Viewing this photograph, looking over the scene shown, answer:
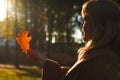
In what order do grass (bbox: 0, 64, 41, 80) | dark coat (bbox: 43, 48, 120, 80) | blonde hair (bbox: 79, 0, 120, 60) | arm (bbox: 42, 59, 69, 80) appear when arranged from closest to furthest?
dark coat (bbox: 43, 48, 120, 80), blonde hair (bbox: 79, 0, 120, 60), arm (bbox: 42, 59, 69, 80), grass (bbox: 0, 64, 41, 80)

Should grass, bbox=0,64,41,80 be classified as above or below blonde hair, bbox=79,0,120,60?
below

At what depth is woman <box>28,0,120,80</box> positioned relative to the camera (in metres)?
4.14

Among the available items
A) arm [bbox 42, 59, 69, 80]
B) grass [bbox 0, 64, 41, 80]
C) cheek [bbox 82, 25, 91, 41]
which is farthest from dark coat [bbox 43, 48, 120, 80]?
grass [bbox 0, 64, 41, 80]

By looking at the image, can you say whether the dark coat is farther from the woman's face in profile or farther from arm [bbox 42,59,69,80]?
arm [bbox 42,59,69,80]

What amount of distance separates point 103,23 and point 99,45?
0.65ft

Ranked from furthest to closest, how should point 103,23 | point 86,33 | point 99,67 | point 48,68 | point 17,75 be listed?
point 17,75 → point 48,68 → point 86,33 → point 103,23 → point 99,67

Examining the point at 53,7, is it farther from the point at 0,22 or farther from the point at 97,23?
the point at 97,23

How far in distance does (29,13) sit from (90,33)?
5984cm

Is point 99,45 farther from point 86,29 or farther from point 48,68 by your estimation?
point 48,68

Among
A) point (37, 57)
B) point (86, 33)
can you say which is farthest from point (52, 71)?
point (86, 33)

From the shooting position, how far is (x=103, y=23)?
4.31 m

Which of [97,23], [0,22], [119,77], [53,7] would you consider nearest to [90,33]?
[97,23]

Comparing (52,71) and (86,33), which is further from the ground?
(86,33)

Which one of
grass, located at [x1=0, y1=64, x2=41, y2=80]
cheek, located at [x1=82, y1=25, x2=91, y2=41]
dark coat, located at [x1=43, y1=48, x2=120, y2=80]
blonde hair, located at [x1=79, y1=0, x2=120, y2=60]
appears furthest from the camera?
grass, located at [x1=0, y1=64, x2=41, y2=80]
